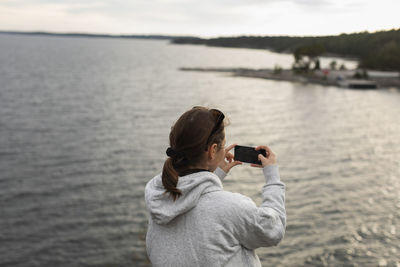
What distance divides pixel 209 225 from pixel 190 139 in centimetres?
36

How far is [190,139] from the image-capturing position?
1.65 meters

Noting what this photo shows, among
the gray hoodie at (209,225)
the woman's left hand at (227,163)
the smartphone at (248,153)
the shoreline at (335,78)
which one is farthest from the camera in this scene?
the shoreline at (335,78)

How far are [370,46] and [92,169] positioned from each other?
65328 mm

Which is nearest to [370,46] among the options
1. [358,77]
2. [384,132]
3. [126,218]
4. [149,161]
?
[358,77]

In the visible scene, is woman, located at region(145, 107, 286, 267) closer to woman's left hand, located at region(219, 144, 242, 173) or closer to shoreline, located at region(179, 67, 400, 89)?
woman's left hand, located at region(219, 144, 242, 173)

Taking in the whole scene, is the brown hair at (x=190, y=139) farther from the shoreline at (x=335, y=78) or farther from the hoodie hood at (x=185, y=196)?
the shoreline at (x=335, y=78)

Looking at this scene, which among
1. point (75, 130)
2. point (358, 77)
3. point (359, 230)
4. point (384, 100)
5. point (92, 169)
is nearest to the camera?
point (359, 230)

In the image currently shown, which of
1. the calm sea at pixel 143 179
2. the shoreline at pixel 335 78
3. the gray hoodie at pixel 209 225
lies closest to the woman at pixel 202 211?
the gray hoodie at pixel 209 225

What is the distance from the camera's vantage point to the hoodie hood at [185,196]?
163 centimetres

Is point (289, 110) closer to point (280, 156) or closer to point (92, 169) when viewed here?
point (280, 156)

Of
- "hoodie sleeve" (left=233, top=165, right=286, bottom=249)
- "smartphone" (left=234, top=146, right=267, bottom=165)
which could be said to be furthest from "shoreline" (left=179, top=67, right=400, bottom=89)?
"hoodie sleeve" (left=233, top=165, right=286, bottom=249)

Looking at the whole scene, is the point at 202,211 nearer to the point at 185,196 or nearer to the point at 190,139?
the point at 185,196

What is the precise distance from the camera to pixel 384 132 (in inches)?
987

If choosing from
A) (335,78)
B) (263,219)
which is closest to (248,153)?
(263,219)
